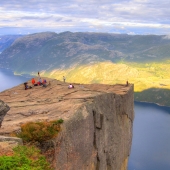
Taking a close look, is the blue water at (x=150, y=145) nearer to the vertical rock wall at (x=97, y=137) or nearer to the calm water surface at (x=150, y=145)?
the calm water surface at (x=150, y=145)

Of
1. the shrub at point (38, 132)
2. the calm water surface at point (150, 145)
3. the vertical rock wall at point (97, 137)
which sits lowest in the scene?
the calm water surface at point (150, 145)

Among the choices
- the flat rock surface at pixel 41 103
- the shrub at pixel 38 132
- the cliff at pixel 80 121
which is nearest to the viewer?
the shrub at pixel 38 132

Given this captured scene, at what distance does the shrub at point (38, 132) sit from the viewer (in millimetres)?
21250

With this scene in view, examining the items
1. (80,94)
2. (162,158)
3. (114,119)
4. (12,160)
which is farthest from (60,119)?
(162,158)

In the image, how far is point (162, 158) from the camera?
10331 cm

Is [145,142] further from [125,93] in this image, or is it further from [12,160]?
[12,160]

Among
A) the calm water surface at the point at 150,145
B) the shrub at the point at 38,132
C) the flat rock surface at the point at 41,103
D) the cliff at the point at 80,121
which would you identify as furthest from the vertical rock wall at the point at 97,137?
the calm water surface at the point at 150,145

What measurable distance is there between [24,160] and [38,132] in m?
4.62

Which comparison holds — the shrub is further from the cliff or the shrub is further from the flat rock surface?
the flat rock surface

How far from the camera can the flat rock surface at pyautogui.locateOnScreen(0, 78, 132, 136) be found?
25.6 metres

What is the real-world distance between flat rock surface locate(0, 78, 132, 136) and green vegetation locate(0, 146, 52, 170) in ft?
14.0

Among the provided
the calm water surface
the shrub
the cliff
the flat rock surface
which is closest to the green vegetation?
the shrub

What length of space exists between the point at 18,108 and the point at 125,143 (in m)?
19.2

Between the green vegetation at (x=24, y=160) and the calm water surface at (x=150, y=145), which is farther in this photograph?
the calm water surface at (x=150, y=145)
